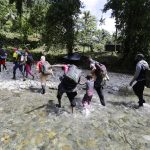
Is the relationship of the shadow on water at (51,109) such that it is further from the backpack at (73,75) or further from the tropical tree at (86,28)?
the tropical tree at (86,28)

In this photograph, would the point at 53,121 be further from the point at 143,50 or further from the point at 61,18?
the point at 61,18

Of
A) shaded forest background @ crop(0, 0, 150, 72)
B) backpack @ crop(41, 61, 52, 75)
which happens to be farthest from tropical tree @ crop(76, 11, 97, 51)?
backpack @ crop(41, 61, 52, 75)

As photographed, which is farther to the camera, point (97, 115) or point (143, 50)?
point (143, 50)

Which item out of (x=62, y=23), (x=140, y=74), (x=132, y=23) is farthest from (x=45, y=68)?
(x=62, y=23)

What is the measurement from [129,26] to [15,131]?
23.8m

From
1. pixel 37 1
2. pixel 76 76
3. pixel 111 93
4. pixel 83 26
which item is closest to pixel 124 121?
pixel 76 76

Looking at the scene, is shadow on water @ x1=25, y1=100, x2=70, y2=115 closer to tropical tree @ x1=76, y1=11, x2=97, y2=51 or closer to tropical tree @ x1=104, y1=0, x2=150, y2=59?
tropical tree @ x1=104, y1=0, x2=150, y2=59

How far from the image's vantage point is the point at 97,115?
13625 mm

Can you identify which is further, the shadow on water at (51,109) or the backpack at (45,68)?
the backpack at (45,68)

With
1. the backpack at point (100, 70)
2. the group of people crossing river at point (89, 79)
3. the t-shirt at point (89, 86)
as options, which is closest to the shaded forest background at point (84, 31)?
the group of people crossing river at point (89, 79)

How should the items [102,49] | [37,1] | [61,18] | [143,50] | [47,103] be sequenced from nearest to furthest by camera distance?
[47,103] → [143,50] → [61,18] → [102,49] → [37,1]

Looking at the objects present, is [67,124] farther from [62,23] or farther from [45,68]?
[62,23]

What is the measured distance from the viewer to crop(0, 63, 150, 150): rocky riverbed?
1045 centimetres

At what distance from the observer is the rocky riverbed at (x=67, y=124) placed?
10445 millimetres
